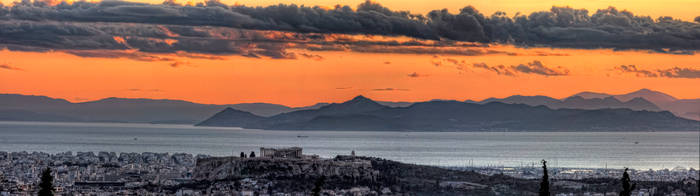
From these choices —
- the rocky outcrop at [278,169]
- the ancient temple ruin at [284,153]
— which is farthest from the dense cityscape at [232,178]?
the ancient temple ruin at [284,153]

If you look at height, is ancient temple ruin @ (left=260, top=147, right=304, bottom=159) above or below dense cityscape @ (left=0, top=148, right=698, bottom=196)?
above

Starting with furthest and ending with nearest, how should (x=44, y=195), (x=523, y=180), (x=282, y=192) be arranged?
(x=523, y=180) < (x=282, y=192) < (x=44, y=195)

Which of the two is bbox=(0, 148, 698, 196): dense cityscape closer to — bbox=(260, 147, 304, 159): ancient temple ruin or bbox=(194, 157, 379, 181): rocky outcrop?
bbox=(194, 157, 379, 181): rocky outcrop

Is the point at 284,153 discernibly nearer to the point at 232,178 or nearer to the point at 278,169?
the point at 278,169

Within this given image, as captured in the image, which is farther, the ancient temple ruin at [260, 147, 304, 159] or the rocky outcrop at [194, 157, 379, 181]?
the ancient temple ruin at [260, 147, 304, 159]

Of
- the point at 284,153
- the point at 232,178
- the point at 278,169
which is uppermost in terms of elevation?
the point at 284,153

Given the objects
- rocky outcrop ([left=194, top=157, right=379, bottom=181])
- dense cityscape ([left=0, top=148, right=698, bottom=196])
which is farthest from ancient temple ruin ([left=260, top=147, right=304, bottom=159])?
rocky outcrop ([left=194, top=157, right=379, bottom=181])

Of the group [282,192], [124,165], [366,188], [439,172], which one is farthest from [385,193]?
[124,165]

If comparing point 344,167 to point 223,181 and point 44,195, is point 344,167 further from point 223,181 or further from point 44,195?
point 44,195

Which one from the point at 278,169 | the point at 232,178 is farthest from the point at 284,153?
the point at 232,178

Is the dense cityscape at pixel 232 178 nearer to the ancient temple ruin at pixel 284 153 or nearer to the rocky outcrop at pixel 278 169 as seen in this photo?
the rocky outcrop at pixel 278 169

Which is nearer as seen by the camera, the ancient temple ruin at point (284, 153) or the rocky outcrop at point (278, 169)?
the rocky outcrop at point (278, 169)
